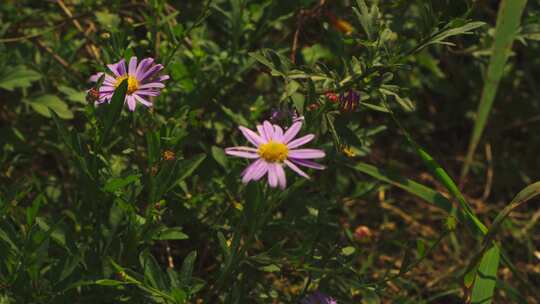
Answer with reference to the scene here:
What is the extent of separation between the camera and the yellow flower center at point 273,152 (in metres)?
1.41

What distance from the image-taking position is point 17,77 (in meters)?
2.14

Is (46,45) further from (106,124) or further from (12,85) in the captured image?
(106,124)

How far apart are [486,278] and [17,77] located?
4.88 feet

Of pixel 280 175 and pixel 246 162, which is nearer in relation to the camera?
pixel 280 175

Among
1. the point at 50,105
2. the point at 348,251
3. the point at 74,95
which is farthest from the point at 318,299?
the point at 50,105

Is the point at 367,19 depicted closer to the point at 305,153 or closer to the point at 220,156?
the point at 305,153

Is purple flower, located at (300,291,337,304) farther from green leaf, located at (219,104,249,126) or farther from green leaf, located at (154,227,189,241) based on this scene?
green leaf, located at (219,104,249,126)

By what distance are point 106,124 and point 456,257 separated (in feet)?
4.86

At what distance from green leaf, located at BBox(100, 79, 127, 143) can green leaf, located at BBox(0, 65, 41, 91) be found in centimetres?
62

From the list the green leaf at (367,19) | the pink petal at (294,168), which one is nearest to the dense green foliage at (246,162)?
the green leaf at (367,19)

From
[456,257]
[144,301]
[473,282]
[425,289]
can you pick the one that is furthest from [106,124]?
[456,257]

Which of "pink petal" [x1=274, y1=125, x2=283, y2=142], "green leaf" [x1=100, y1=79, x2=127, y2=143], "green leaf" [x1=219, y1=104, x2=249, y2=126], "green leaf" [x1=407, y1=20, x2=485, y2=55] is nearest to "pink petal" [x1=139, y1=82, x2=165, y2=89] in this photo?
"green leaf" [x1=100, y1=79, x2=127, y2=143]

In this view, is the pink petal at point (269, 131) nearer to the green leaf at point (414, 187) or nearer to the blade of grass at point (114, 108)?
the blade of grass at point (114, 108)

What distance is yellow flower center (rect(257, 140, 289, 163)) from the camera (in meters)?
1.41
